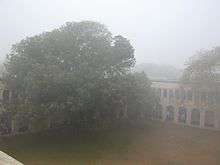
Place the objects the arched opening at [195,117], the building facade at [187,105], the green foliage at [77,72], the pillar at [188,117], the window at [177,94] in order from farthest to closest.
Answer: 1. the window at [177,94]
2. the pillar at [188,117]
3. the arched opening at [195,117]
4. the building facade at [187,105]
5. the green foliage at [77,72]

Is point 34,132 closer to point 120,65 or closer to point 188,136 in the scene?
point 120,65

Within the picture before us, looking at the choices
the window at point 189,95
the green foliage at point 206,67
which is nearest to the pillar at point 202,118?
the window at point 189,95

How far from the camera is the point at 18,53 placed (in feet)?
89.4

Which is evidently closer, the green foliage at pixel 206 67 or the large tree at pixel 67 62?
the large tree at pixel 67 62

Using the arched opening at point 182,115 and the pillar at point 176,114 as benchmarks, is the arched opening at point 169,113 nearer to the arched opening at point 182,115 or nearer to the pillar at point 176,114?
the pillar at point 176,114

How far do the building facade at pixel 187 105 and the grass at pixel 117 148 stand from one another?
9.70 feet

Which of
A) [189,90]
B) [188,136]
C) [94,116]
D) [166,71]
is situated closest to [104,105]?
[94,116]

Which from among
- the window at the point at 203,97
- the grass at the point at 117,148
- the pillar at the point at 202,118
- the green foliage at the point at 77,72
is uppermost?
the green foliage at the point at 77,72

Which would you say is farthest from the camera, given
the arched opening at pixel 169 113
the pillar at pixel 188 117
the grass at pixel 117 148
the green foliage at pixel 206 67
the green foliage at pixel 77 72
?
the arched opening at pixel 169 113

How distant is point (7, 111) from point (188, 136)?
14.3 metres

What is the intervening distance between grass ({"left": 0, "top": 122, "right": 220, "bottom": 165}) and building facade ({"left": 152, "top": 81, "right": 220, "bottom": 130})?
296 cm

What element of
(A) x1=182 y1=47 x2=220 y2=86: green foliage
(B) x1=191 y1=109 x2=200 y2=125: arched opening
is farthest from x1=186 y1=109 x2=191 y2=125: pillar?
(A) x1=182 y1=47 x2=220 y2=86: green foliage

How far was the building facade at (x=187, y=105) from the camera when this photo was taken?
34194mm

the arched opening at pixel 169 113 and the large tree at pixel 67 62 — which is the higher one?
the large tree at pixel 67 62
